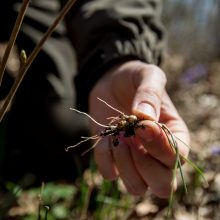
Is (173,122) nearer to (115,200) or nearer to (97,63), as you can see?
(115,200)

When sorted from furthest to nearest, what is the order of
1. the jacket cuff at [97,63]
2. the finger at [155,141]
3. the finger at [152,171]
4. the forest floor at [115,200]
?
the jacket cuff at [97,63], the forest floor at [115,200], the finger at [152,171], the finger at [155,141]

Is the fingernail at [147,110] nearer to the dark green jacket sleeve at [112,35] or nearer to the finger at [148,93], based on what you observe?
the finger at [148,93]

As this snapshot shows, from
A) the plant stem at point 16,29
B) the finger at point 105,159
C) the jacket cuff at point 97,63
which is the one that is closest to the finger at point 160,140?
→ the finger at point 105,159

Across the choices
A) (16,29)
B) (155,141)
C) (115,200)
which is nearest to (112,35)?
(115,200)

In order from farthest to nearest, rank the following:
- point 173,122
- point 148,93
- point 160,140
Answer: point 173,122 < point 148,93 < point 160,140

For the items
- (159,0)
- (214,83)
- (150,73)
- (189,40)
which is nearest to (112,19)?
(159,0)

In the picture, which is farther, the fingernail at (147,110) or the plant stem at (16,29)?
the fingernail at (147,110)
